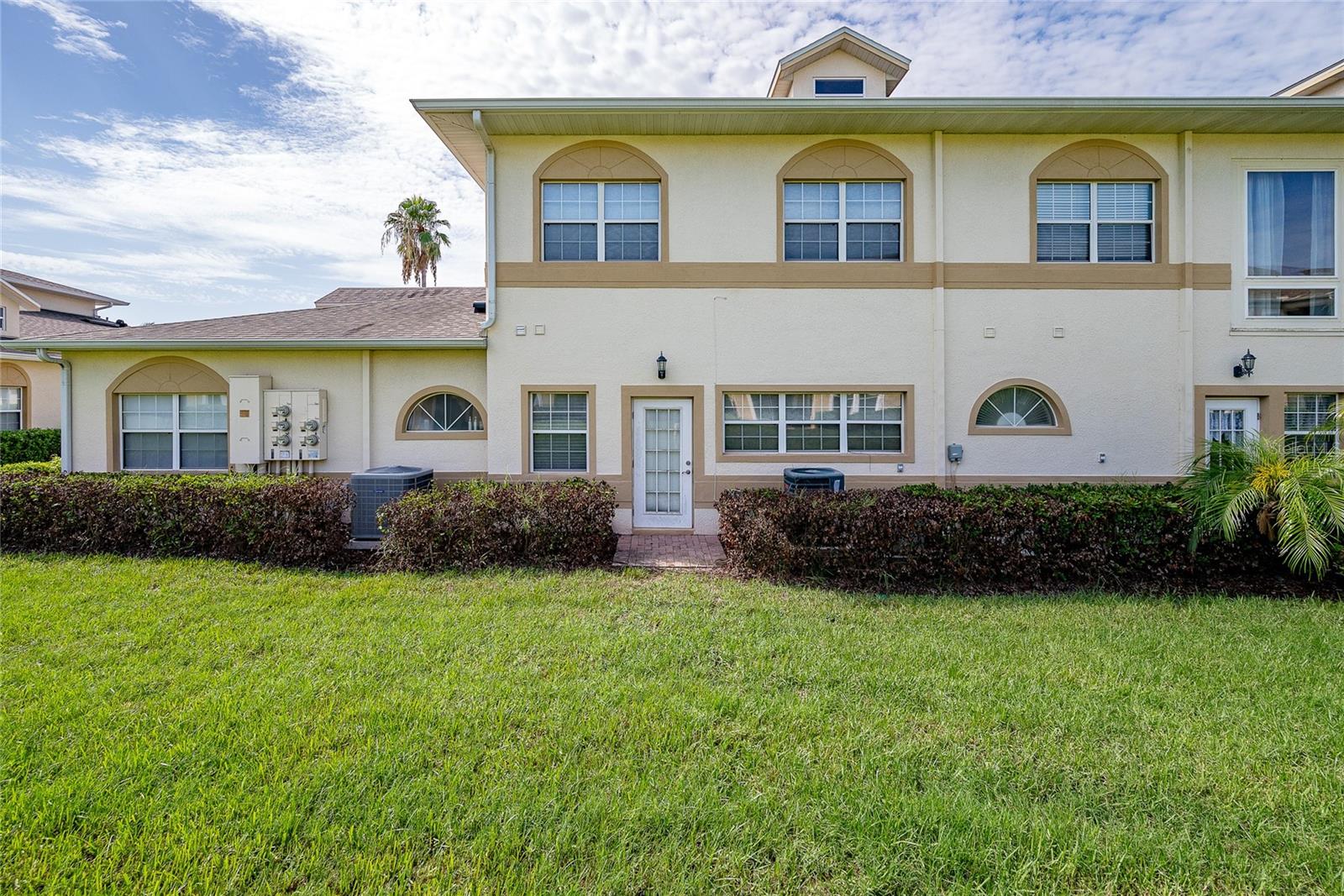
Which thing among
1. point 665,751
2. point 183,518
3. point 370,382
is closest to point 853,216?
point 370,382

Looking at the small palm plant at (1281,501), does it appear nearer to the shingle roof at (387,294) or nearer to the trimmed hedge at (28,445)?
the shingle roof at (387,294)

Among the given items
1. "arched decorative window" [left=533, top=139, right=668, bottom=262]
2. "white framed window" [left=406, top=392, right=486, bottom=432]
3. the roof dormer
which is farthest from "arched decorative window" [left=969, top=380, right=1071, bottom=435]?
"white framed window" [left=406, top=392, right=486, bottom=432]

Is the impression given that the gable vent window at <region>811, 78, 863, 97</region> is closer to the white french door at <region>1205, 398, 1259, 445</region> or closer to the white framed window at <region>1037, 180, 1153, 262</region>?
the white framed window at <region>1037, 180, 1153, 262</region>

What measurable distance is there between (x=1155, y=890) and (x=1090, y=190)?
10.2 metres

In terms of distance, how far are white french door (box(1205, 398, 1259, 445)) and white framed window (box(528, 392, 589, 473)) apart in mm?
9979

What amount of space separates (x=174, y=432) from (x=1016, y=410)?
A: 46.3 feet

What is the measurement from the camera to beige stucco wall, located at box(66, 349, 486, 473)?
9547 mm

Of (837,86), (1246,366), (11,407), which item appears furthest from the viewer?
(11,407)

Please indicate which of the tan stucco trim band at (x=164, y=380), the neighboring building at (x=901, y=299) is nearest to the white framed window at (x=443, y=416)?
the neighboring building at (x=901, y=299)

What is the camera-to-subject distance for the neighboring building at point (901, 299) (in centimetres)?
905

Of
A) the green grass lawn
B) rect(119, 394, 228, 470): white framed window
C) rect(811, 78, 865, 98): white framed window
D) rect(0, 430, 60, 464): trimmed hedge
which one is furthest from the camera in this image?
rect(0, 430, 60, 464): trimmed hedge

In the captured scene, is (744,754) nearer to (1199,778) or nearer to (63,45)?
(1199,778)

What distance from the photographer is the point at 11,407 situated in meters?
15.8

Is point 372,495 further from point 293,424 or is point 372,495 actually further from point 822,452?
point 822,452
